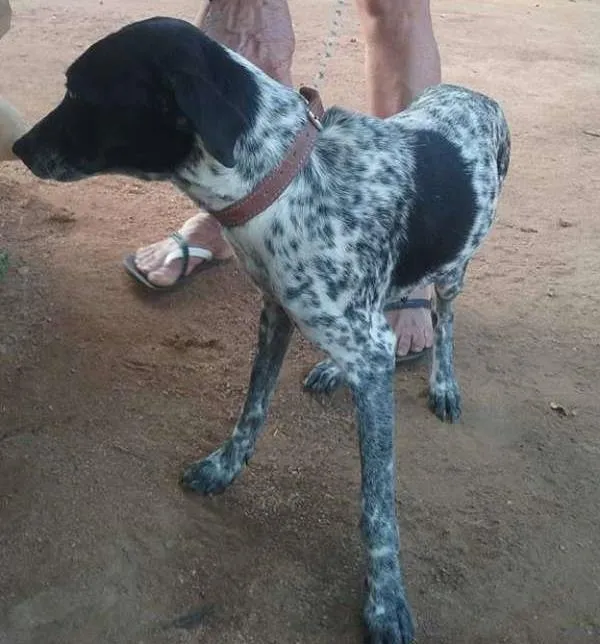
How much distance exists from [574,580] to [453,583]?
355 millimetres

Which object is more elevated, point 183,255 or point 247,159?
point 247,159

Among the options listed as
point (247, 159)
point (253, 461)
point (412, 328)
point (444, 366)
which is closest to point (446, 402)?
point (444, 366)

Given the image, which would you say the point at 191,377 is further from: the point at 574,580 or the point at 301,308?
the point at 574,580

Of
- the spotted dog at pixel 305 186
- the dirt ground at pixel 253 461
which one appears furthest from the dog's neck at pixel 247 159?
the dirt ground at pixel 253 461

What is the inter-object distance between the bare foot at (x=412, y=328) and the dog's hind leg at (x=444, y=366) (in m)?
0.19

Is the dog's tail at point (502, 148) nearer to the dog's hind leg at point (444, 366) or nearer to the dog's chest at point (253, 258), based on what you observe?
the dog's hind leg at point (444, 366)

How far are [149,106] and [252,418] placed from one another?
1.10 metres

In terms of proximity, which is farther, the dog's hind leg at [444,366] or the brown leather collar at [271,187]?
the dog's hind leg at [444,366]

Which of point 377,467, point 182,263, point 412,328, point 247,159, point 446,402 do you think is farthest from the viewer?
point 182,263

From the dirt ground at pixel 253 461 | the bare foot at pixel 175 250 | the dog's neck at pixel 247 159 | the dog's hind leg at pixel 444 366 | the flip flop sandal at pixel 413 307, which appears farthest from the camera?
the bare foot at pixel 175 250

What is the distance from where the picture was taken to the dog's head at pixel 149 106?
7.07 feet

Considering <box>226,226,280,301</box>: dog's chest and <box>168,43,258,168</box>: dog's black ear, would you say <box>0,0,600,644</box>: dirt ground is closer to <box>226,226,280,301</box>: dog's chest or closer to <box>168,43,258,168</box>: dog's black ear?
<box>226,226,280,301</box>: dog's chest

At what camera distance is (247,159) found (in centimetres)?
234

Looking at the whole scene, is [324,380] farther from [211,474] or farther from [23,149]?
[23,149]
